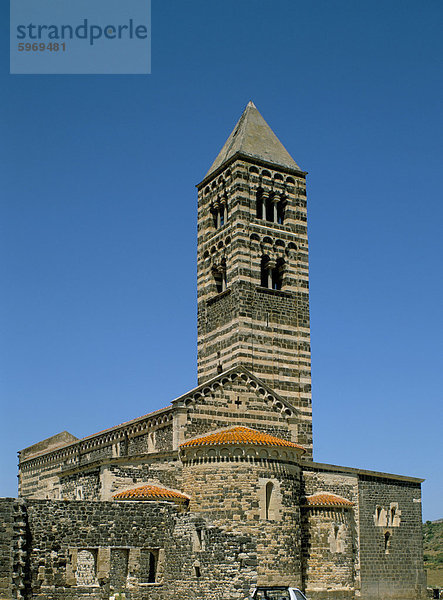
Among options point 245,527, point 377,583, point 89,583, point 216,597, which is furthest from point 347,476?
point 89,583

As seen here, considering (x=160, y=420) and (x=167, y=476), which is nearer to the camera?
(x=167, y=476)

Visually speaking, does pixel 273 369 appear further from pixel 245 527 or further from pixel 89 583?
pixel 89 583

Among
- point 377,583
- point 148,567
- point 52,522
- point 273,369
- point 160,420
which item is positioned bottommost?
point 377,583

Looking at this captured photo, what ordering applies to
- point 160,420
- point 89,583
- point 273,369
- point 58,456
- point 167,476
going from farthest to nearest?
point 58,456, point 273,369, point 160,420, point 167,476, point 89,583

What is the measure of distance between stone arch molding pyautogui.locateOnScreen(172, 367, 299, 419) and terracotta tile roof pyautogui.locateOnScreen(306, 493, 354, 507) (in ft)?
13.5

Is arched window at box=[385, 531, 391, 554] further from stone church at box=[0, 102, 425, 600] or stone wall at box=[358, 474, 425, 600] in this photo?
stone church at box=[0, 102, 425, 600]

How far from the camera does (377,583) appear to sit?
1198 inches

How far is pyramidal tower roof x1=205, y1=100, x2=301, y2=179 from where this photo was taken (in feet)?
121

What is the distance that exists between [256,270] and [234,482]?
40.0 feet

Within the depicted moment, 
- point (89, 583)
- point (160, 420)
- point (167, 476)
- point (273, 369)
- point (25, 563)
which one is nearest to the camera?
point (25, 563)

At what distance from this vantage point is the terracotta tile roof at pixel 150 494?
25.3 metres

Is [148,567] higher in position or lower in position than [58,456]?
lower

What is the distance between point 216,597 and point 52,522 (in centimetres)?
539

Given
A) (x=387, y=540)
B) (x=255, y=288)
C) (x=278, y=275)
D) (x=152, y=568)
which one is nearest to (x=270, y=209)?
(x=278, y=275)
